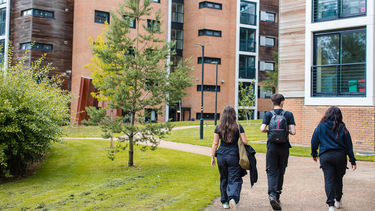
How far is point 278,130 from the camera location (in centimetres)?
615

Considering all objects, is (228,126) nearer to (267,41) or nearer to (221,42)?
(221,42)

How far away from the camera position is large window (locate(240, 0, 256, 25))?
4591 centimetres

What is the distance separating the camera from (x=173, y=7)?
149ft

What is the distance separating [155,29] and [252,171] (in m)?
6.36

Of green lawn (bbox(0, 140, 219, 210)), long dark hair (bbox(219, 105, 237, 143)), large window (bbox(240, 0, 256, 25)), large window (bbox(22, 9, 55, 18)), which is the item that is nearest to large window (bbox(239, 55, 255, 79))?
large window (bbox(240, 0, 256, 25))

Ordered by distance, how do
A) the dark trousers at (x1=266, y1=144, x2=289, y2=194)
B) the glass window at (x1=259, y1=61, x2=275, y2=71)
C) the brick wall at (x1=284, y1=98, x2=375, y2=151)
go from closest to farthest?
1. the dark trousers at (x1=266, y1=144, x2=289, y2=194)
2. the brick wall at (x1=284, y1=98, x2=375, y2=151)
3. the glass window at (x1=259, y1=61, x2=275, y2=71)

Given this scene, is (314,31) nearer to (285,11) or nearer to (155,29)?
(285,11)

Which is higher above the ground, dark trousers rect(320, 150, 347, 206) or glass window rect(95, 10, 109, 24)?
glass window rect(95, 10, 109, 24)

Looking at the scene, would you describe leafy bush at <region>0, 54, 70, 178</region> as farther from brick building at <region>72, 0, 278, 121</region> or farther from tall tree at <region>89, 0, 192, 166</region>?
brick building at <region>72, 0, 278, 121</region>

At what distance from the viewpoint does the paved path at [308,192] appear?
256 inches

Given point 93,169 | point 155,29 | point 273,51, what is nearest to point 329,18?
point 155,29

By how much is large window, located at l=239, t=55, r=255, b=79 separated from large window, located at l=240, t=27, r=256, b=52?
1065 millimetres

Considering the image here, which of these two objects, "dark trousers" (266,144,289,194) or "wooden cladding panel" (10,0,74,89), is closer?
"dark trousers" (266,144,289,194)

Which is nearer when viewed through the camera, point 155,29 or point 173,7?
point 155,29
